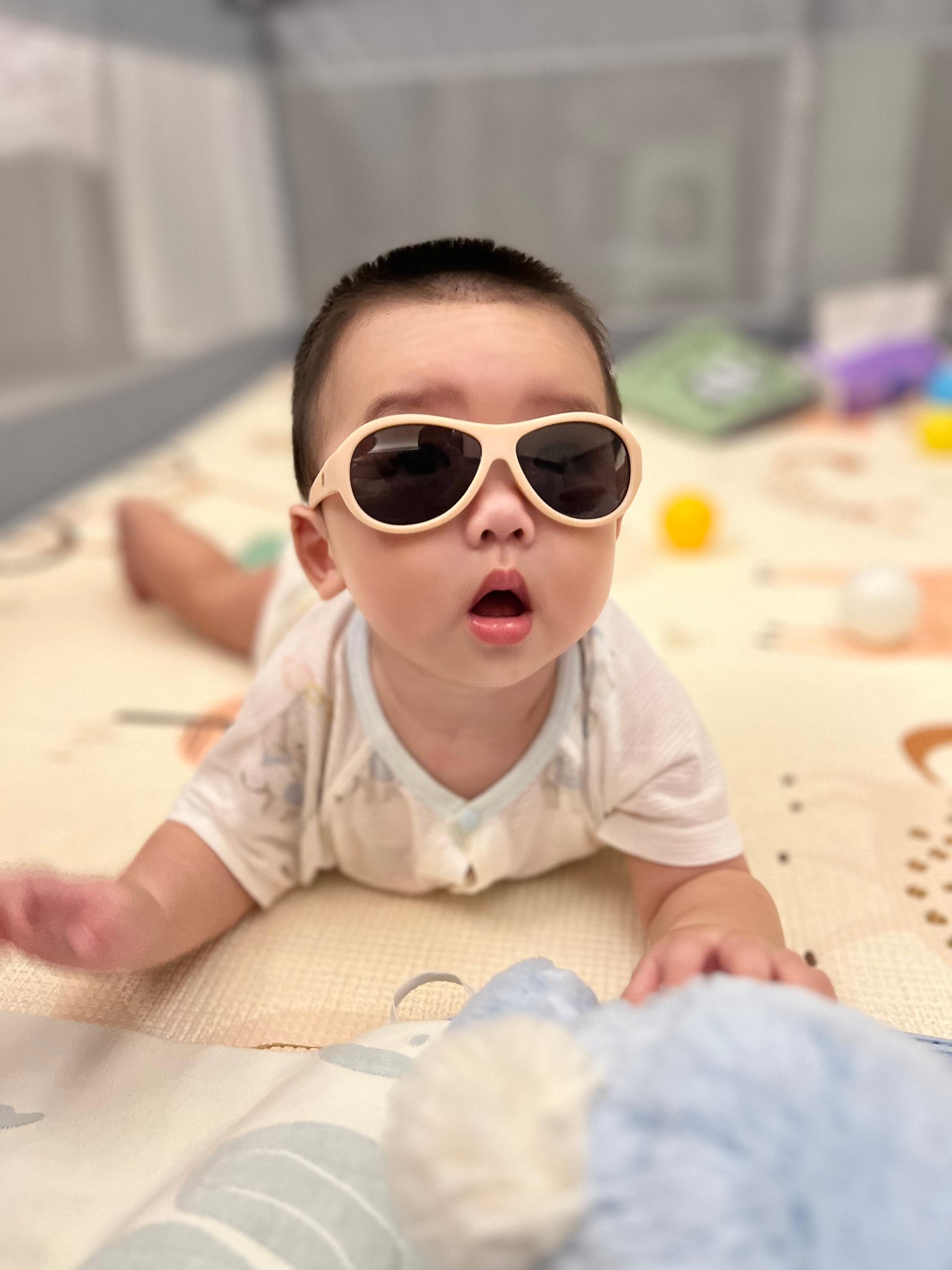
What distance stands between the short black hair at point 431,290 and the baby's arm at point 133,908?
27cm

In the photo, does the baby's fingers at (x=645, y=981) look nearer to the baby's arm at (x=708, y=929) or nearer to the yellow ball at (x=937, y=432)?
the baby's arm at (x=708, y=929)

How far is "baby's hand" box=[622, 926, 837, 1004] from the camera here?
0.50 m

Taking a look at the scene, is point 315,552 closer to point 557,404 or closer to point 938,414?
point 557,404

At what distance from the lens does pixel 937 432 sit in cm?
179

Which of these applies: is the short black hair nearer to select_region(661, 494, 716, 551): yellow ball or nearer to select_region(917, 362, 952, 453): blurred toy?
select_region(661, 494, 716, 551): yellow ball

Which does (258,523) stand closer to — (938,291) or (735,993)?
(735,993)

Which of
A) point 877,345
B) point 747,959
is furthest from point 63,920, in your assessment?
point 877,345

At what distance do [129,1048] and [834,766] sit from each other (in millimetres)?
622

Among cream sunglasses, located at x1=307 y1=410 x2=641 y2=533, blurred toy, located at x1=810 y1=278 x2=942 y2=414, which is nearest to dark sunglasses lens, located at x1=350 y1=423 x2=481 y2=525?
cream sunglasses, located at x1=307 y1=410 x2=641 y2=533

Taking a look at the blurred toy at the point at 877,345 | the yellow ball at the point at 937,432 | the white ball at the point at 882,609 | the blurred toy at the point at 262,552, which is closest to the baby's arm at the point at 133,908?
the blurred toy at the point at 262,552

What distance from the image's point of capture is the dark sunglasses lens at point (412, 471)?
0.57m

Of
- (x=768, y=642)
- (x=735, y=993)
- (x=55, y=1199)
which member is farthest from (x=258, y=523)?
(x=735, y=993)

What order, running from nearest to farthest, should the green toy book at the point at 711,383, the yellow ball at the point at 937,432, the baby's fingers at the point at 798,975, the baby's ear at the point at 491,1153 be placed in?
1. the baby's ear at the point at 491,1153
2. the baby's fingers at the point at 798,975
3. the yellow ball at the point at 937,432
4. the green toy book at the point at 711,383

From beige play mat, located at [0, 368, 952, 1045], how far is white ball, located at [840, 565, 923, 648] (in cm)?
3
